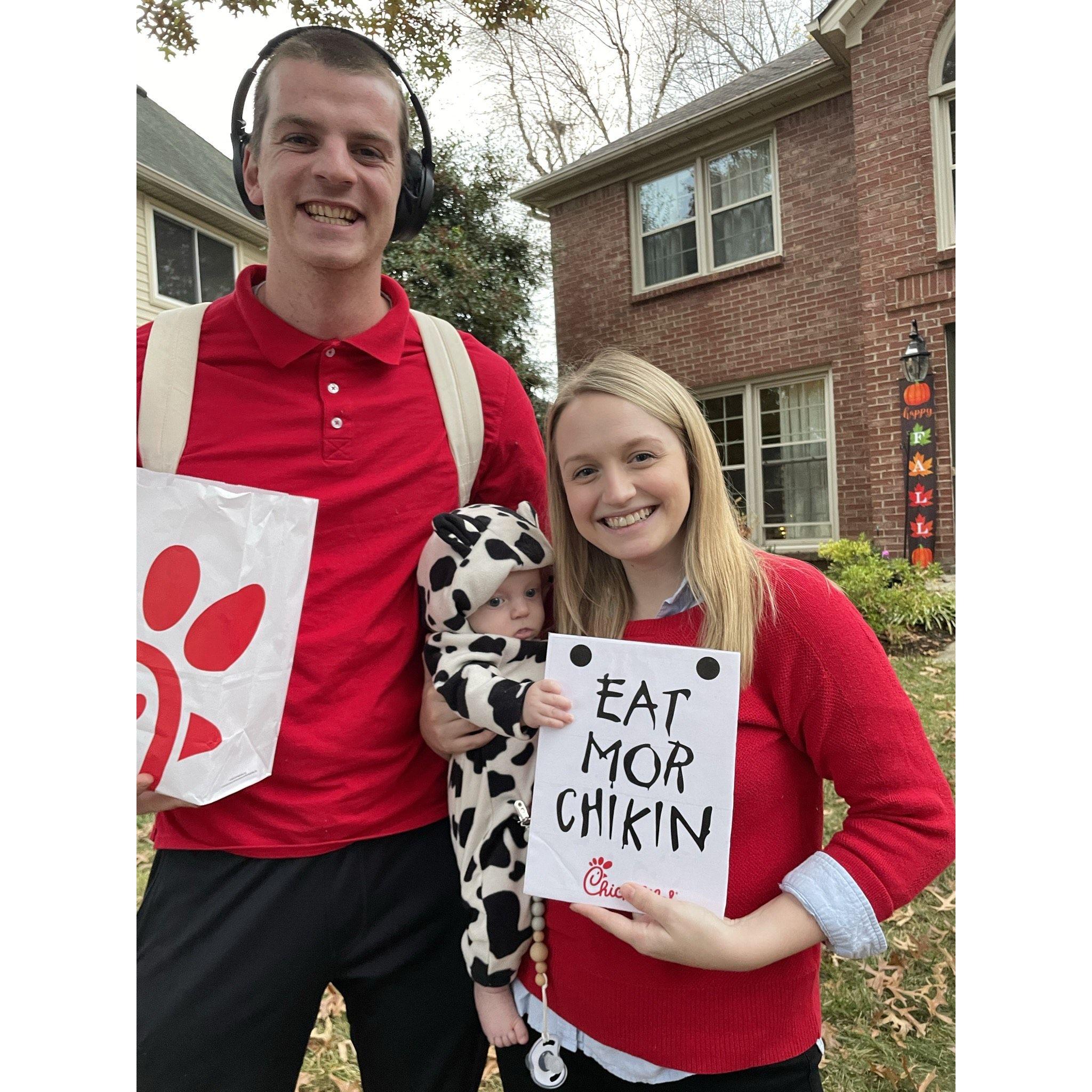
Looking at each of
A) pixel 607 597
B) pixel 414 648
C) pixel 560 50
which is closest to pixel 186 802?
pixel 414 648

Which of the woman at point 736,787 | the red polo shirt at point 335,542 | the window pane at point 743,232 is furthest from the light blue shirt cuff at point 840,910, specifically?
the window pane at point 743,232

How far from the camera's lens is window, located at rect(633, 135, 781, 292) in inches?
78.9

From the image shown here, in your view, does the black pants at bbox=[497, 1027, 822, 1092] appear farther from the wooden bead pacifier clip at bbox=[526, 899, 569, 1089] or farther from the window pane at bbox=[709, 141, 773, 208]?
the window pane at bbox=[709, 141, 773, 208]

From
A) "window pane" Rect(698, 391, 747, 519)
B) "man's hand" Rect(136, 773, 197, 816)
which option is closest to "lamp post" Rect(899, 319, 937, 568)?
"window pane" Rect(698, 391, 747, 519)

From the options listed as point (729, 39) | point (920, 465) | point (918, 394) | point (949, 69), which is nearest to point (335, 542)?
point (729, 39)

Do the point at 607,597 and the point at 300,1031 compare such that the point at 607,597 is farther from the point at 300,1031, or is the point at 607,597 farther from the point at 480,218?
the point at 480,218

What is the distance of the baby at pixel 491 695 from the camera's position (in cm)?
87

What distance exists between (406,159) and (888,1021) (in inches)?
94.2

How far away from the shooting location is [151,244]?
7.73 ft

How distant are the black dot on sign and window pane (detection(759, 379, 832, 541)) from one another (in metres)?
1.50

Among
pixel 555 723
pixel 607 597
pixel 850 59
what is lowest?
pixel 555 723

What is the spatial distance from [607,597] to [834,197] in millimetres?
1785

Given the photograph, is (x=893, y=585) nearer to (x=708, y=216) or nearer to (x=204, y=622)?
(x=708, y=216)
